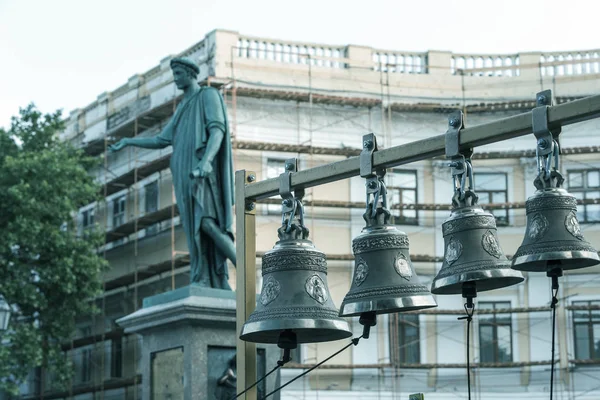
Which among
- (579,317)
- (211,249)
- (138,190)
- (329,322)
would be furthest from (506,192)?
(329,322)

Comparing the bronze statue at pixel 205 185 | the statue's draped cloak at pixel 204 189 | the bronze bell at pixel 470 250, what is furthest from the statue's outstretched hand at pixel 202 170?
the bronze bell at pixel 470 250

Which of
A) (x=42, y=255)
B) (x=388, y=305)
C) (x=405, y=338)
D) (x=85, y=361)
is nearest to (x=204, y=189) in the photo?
(x=388, y=305)

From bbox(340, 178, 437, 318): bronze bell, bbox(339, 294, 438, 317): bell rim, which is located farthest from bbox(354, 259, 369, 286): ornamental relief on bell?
bbox(339, 294, 438, 317): bell rim

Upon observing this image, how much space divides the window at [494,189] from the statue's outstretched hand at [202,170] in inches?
777

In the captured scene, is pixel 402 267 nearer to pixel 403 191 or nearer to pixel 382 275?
pixel 382 275

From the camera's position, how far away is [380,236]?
607 cm

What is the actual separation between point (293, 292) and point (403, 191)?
23.9 metres

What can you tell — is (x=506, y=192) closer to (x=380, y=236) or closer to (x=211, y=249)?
(x=211, y=249)

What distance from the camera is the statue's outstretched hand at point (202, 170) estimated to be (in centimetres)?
1059

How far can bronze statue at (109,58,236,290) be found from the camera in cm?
1094

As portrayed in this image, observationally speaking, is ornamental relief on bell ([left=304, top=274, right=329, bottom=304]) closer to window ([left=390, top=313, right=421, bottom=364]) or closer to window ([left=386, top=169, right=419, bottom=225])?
window ([left=390, top=313, right=421, bottom=364])

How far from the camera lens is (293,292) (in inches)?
246

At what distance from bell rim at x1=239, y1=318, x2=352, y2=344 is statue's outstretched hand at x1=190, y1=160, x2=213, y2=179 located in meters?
4.17

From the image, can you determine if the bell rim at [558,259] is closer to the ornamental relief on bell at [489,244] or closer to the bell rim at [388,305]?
the ornamental relief on bell at [489,244]
